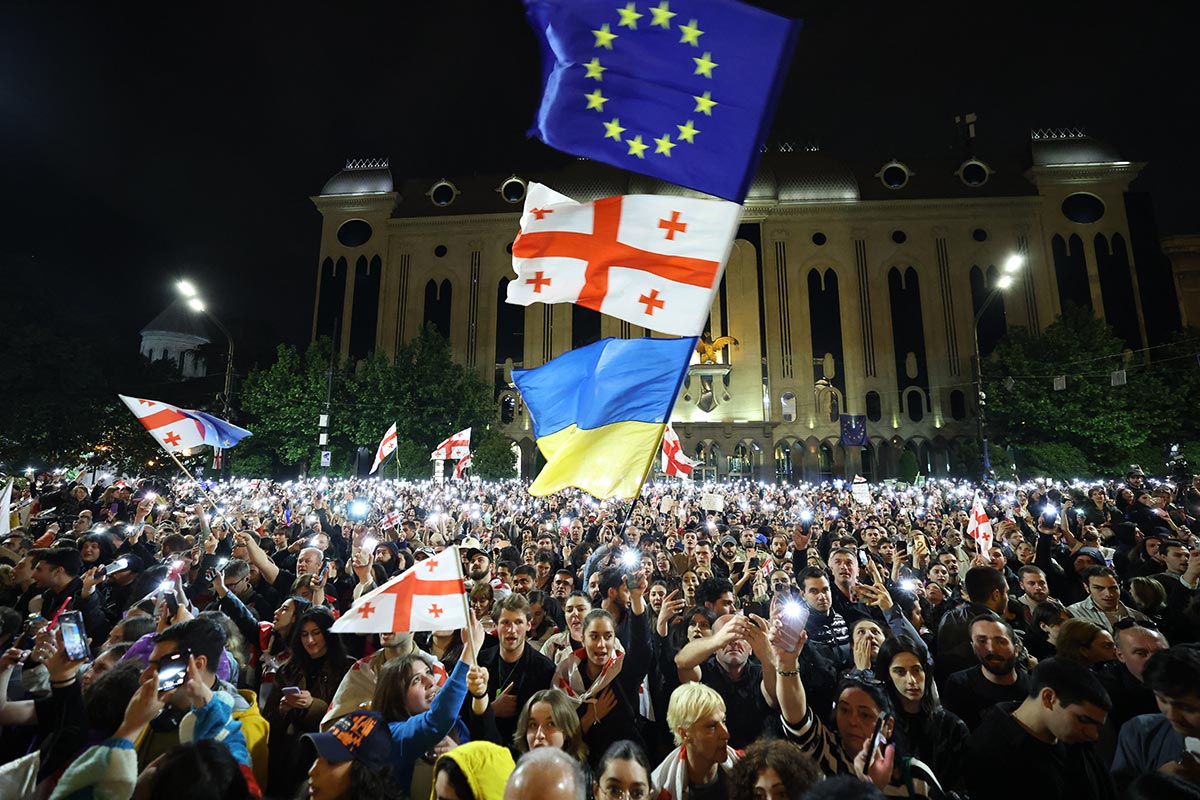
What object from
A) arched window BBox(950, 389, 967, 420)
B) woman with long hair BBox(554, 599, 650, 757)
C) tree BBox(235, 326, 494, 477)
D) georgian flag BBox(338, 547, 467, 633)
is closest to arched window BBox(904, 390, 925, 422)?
arched window BBox(950, 389, 967, 420)

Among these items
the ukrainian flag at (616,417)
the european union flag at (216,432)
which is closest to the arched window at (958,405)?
the european union flag at (216,432)

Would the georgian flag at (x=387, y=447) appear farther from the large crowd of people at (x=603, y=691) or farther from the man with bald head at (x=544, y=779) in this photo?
the man with bald head at (x=544, y=779)

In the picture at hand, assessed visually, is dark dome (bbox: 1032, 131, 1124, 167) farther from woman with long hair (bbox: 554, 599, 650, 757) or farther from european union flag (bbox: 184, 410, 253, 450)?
woman with long hair (bbox: 554, 599, 650, 757)

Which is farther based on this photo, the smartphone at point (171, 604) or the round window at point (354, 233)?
the round window at point (354, 233)

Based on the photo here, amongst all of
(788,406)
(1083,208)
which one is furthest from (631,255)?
(1083,208)

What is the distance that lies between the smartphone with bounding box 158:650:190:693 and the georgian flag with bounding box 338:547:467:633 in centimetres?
103

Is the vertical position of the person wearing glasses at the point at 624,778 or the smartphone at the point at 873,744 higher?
the smartphone at the point at 873,744

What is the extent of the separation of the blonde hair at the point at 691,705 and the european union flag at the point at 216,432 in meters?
10.2

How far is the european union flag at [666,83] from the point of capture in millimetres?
4496

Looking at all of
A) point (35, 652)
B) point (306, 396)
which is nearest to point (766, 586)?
point (35, 652)

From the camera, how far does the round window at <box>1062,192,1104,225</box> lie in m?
44.8

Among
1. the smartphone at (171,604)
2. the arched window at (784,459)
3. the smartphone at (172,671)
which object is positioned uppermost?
the arched window at (784,459)

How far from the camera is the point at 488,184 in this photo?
52.0m

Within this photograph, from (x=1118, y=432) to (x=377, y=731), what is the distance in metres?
44.5
